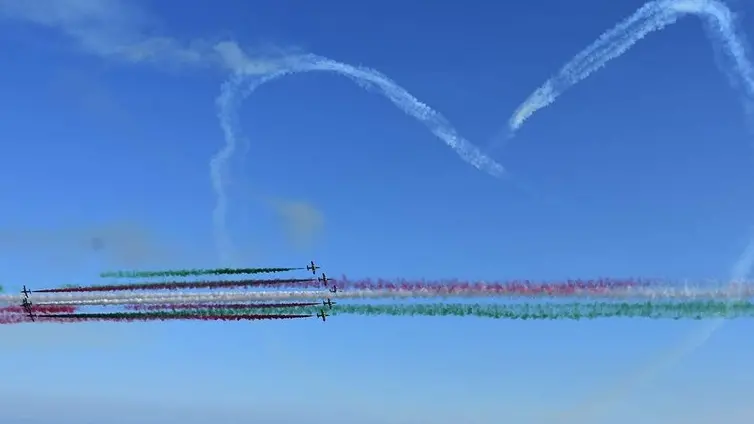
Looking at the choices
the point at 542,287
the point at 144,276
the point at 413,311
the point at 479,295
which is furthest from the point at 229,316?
the point at 542,287

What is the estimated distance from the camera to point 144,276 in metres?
52.4

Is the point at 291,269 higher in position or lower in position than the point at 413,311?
higher

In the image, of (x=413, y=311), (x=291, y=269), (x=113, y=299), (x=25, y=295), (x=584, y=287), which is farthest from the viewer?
(x=25, y=295)

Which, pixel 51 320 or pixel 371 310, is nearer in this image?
pixel 371 310

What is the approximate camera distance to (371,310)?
153 feet

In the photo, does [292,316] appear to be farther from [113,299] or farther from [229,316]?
[113,299]

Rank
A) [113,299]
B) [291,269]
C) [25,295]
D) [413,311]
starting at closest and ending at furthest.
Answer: [413,311] → [291,269] → [113,299] → [25,295]

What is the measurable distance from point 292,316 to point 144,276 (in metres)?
9.48

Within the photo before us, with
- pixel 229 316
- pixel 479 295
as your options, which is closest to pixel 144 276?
pixel 229 316

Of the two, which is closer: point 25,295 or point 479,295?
point 479,295

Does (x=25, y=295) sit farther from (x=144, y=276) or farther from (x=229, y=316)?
(x=229, y=316)

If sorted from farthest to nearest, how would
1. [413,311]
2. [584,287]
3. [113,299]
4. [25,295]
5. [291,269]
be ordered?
[25,295] → [113,299] → [291,269] → [413,311] → [584,287]

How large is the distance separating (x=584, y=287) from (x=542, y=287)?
2.03 m

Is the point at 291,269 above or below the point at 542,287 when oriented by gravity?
above
